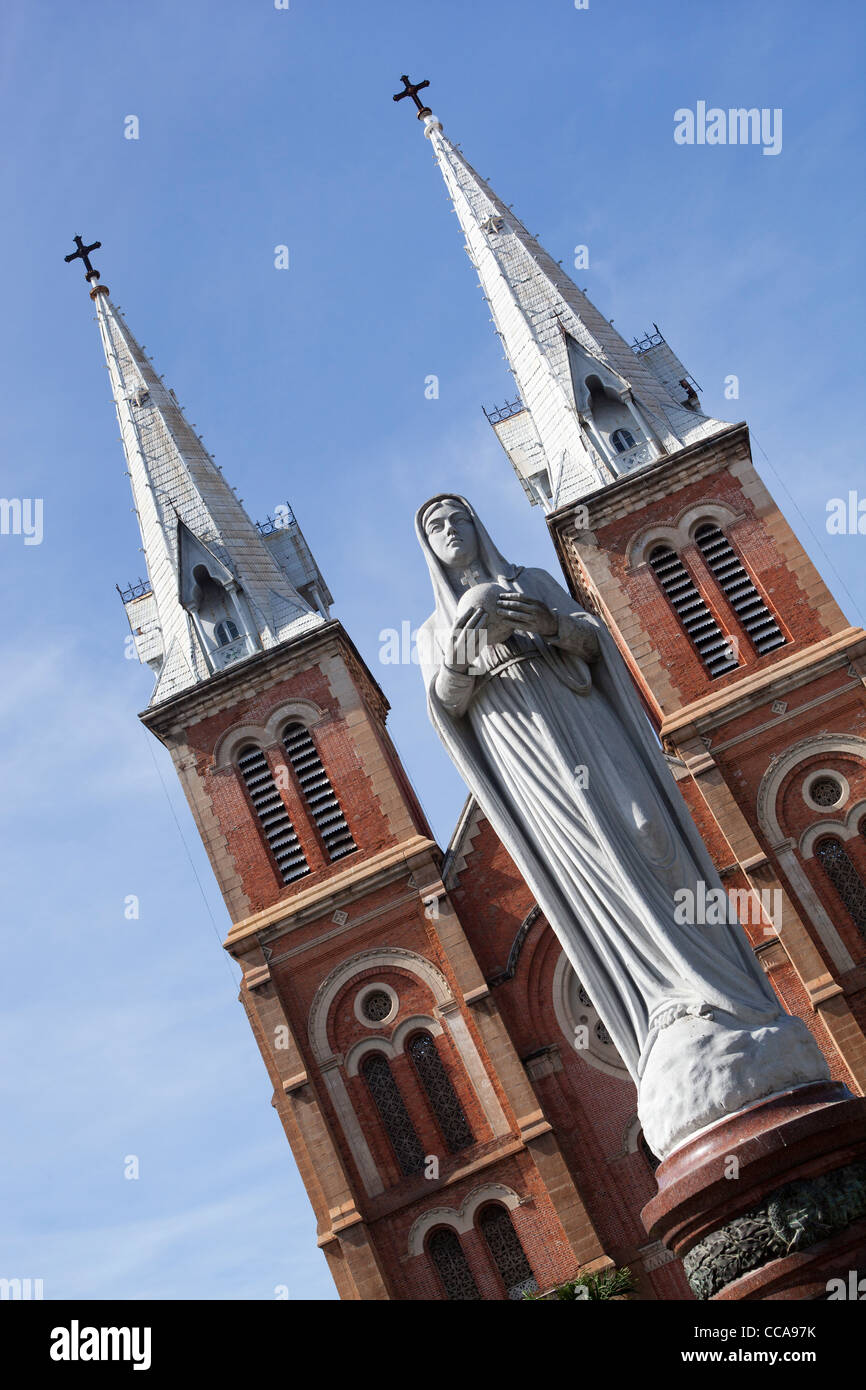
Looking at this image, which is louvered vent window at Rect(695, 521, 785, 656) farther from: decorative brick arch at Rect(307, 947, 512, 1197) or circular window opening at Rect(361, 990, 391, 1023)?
circular window opening at Rect(361, 990, 391, 1023)

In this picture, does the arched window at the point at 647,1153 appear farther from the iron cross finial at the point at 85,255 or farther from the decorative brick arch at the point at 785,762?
the iron cross finial at the point at 85,255

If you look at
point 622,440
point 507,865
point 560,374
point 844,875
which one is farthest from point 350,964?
point 560,374

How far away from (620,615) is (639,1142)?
30.1 ft

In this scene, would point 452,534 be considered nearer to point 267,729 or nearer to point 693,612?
point 693,612

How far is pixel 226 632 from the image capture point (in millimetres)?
28906

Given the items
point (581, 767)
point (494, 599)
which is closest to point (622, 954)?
point (581, 767)

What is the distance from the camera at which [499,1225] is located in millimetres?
22281

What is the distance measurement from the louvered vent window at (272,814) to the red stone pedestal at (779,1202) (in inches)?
819

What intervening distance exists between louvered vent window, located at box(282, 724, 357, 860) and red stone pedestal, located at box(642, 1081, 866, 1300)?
2066cm

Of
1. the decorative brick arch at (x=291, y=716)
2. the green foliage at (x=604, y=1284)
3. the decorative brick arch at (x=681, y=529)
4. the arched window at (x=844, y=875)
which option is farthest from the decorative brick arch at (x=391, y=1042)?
the decorative brick arch at (x=681, y=529)

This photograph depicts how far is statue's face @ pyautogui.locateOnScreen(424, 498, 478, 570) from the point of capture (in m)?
6.48

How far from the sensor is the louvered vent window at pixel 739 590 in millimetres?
25172

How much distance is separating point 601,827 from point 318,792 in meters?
Result: 20.7
